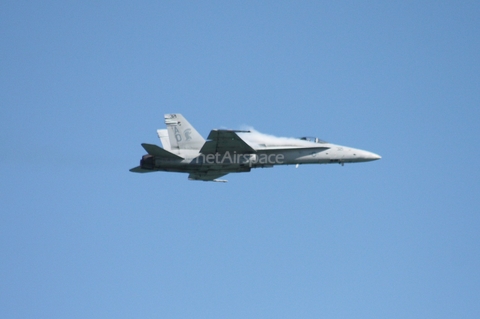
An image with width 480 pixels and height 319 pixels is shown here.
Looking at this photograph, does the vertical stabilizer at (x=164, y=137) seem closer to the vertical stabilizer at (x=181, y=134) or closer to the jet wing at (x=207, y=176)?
the jet wing at (x=207, y=176)

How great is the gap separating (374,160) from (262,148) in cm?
654

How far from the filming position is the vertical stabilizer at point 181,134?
37.0 metres

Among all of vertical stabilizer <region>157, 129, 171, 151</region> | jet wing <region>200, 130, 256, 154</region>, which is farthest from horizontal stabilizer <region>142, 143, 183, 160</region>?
vertical stabilizer <region>157, 129, 171, 151</region>

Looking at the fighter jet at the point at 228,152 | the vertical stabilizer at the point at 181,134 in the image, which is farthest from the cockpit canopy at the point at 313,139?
the vertical stabilizer at the point at 181,134

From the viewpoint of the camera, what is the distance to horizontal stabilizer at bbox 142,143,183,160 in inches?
1374

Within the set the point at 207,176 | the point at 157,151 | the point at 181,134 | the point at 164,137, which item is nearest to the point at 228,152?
the point at 181,134

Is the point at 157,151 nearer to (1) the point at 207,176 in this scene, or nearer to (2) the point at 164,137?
(2) the point at 164,137

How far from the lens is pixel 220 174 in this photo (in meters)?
39.4

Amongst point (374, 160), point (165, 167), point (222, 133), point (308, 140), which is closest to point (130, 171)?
point (165, 167)

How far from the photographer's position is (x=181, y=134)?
37.1m

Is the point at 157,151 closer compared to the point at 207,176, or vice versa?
the point at 157,151

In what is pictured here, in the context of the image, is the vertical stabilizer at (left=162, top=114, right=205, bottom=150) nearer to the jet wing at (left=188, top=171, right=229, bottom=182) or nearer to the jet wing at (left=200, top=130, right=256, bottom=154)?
the jet wing at (left=200, top=130, right=256, bottom=154)

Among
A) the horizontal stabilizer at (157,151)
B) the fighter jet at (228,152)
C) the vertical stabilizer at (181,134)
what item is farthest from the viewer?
the vertical stabilizer at (181,134)

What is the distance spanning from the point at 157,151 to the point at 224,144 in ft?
10.7
